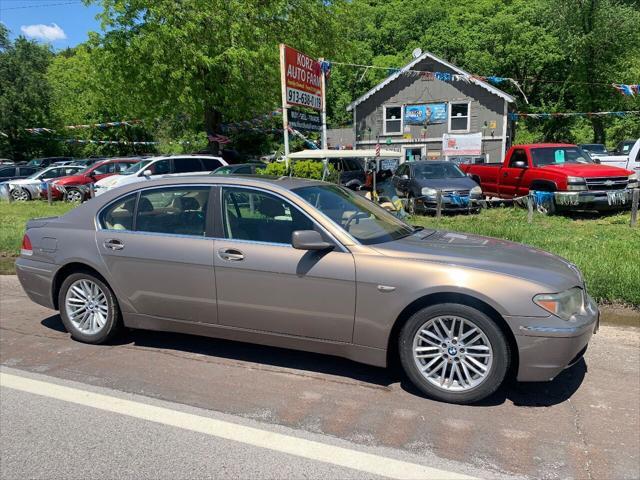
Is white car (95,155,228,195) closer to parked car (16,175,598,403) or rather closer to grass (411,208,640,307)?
grass (411,208,640,307)

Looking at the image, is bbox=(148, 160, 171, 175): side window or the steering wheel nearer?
the steering wheel

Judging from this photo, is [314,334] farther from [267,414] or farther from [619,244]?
[619,244]

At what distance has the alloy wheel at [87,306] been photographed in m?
4.87

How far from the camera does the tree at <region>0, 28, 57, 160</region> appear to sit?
39719mm

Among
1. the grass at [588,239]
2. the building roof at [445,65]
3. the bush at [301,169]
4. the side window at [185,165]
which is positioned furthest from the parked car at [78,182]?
the building roof at [445,65]

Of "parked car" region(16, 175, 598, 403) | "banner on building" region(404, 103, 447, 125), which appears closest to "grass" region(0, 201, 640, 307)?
"parked car" region(16, 175, 598, 403)

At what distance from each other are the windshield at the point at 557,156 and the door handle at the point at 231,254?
11.0 m

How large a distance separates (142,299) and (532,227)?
8.23m

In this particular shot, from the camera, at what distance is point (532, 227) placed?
34.2 ft

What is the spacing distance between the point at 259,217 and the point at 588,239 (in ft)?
22.4

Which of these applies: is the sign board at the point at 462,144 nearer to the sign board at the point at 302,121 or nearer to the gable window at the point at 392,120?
the gable window at the point at 392,120

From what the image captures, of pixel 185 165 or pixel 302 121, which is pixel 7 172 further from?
pixel 302 121

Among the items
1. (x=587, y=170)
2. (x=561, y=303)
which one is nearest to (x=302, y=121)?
(x=587, y=170)

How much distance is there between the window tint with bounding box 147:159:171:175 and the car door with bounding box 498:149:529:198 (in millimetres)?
10505
